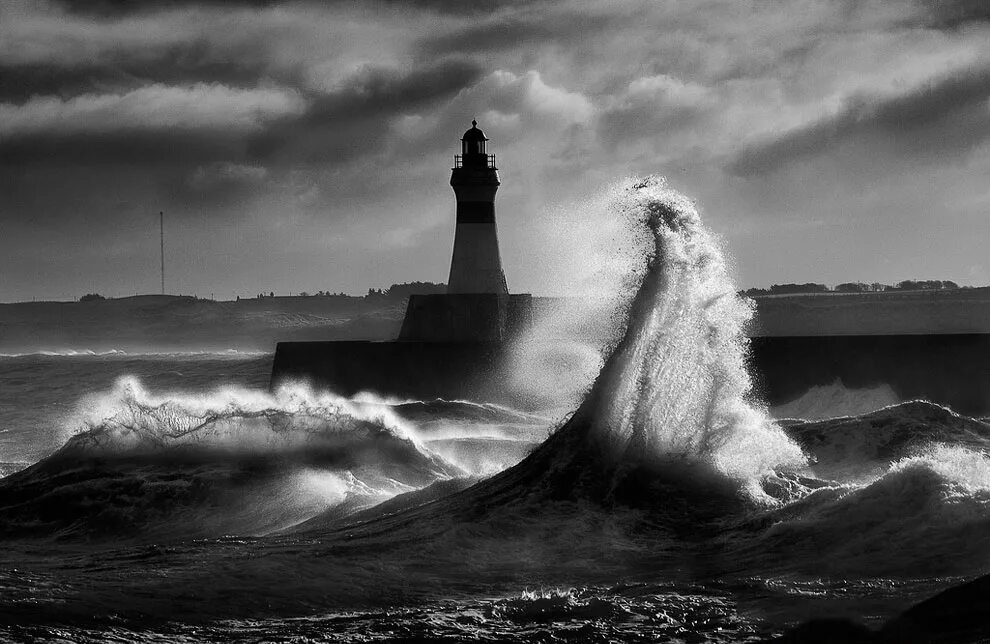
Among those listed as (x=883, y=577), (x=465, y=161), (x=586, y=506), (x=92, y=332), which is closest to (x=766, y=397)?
(x=465, y=161)

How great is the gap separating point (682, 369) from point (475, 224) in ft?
45.4

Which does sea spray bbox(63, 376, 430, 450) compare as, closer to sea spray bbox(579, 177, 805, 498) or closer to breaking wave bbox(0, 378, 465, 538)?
breaking wave bbox(0, 378, 465, 538)

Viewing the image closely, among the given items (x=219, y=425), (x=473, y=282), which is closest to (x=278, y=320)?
(x=473, y=282)

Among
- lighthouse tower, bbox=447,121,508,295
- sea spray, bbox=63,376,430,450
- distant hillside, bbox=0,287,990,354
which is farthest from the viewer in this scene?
distant hillside, bbox=0,287,990,354

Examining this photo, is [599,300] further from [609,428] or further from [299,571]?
[299,571]

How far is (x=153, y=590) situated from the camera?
7641 millimetres

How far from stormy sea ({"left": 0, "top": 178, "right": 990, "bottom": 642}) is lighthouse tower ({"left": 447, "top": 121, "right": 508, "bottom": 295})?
7.21m

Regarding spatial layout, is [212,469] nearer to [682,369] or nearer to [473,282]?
[682,369]

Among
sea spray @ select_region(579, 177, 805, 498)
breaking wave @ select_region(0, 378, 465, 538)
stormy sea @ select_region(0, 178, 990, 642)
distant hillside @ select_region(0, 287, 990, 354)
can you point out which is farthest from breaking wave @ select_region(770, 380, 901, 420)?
distant hillside @ select_region(0, 287, 990, 354)

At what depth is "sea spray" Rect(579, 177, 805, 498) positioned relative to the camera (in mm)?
10961

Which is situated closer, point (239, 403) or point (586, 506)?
point (586, 506)

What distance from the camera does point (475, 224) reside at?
81.7 feet

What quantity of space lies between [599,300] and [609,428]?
14112mm

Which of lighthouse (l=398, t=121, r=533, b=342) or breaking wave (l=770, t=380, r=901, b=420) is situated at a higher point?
lighthouse (l=398, t=121, r=533, b=342)
